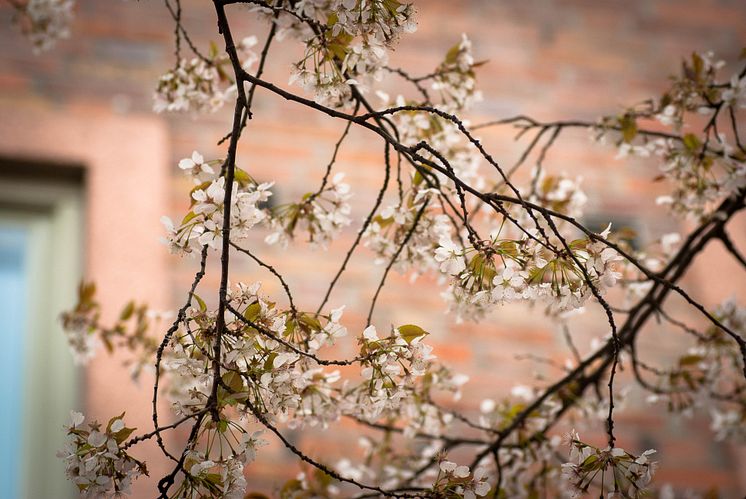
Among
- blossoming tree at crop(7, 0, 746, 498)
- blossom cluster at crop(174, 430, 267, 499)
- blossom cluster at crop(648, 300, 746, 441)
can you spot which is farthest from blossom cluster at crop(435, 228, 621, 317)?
blossom cluster at crop(648, 300, 746, 441)

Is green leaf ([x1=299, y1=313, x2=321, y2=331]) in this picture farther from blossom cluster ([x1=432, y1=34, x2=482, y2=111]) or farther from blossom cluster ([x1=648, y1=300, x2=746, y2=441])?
blossom cluster ([x1=648, y1=300, x2=746, y2=441])

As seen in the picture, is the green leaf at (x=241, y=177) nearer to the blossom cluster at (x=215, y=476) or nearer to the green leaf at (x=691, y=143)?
the blossom cluster at (x=215, y=476)

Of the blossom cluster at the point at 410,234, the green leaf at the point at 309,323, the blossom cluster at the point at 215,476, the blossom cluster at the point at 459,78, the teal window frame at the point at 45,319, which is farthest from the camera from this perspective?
the teal window frame at the point at 45,319

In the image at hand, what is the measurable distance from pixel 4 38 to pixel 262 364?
66.9 inches

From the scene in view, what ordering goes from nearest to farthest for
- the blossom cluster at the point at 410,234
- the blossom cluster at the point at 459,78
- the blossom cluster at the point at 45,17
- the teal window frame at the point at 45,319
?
the blossom cluster at the point at 410,234, the blossom cluster at the point at 459,78, the blossom cluster at the point at 45,17, the teal window frame at the point at 45,319

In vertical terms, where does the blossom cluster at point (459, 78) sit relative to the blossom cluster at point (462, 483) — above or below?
above

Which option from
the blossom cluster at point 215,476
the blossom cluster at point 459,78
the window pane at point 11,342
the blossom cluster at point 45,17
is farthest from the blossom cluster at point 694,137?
the window pane at point 11,342

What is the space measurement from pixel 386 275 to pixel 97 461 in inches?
21.2

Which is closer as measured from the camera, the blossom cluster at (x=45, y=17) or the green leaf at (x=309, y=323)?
the green leaf at (x=309, y=323)

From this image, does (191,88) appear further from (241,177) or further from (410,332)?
(410,332)

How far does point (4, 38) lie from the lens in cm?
232

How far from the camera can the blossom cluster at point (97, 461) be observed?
2.99 ft

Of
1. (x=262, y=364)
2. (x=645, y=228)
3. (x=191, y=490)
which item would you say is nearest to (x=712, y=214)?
(x=262, y=364)

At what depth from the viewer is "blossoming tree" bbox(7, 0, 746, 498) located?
3.05ft
